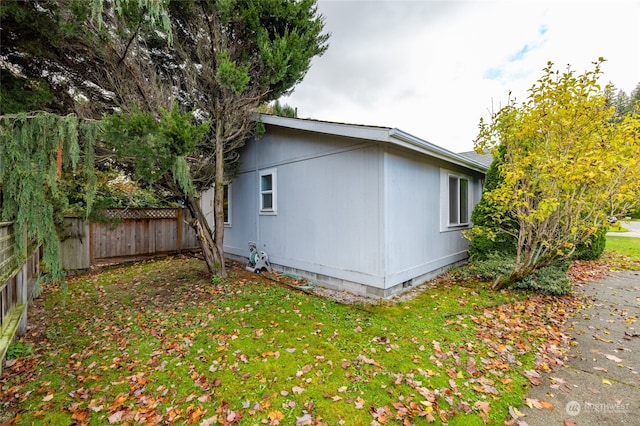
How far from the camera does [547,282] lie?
5617mm

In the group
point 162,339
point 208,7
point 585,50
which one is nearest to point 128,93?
point 208,7

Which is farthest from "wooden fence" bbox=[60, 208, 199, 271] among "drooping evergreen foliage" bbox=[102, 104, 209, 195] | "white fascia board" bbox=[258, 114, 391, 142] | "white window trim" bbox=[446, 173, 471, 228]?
"white window trim" bbox=[446, 173, 471, 228]

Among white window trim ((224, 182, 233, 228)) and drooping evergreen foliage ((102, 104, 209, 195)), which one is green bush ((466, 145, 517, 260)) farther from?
white window trim ((224, 182, 233, 228))

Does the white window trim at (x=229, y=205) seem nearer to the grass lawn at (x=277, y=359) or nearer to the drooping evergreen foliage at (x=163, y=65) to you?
the drooping evergreen foliage at (x=163, y=65)

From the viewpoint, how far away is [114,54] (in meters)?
4.97

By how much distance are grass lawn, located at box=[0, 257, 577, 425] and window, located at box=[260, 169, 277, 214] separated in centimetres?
264

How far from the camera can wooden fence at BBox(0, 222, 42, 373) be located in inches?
117

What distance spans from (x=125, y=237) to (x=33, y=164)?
6.62 metres

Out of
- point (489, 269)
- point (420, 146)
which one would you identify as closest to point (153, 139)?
point (420, 146)

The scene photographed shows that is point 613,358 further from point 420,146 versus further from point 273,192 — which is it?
point 273,192

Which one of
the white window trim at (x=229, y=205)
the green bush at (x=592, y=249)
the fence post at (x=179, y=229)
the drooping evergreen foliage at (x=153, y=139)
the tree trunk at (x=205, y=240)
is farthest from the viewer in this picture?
the fence post at (x=179, y=229)

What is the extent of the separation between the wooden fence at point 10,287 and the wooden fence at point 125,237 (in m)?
3.31

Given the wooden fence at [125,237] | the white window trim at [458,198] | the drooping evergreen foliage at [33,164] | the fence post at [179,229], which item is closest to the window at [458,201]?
the white window trim at [458,198]

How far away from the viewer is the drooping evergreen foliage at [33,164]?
2.98m
